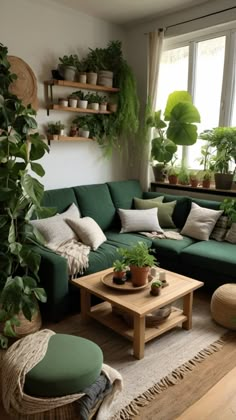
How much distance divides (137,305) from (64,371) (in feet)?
2.25

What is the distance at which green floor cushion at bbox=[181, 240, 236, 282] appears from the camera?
8.89ft

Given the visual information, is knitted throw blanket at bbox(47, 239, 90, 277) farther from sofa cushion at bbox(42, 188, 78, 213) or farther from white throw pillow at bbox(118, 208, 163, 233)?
white throw pillow at bbox(118, 208, 163, 233)

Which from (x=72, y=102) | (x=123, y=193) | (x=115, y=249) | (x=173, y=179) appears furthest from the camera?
(x=173, y=179)

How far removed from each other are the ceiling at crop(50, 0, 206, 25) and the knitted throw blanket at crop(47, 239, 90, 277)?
8.12ft

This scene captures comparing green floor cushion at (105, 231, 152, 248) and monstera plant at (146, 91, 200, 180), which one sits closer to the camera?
green floor cushion at (105, 231, 152, 248)

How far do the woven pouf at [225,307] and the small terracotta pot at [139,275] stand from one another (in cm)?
60

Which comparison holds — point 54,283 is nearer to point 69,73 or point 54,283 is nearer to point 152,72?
point 69,73

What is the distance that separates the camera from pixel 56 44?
11.2 ft

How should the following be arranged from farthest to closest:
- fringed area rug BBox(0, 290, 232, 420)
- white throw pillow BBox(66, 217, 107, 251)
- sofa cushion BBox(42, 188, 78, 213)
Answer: sofa cushion BBox(42, 188, 78, 213), white throw pillow BBox(66, 217, 107, 251), fringed area rug BBox(0, 290, 232, 420)

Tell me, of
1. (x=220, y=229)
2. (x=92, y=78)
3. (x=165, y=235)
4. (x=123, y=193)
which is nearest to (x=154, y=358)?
(x=165, y=235)

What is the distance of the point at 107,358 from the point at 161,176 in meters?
2.52

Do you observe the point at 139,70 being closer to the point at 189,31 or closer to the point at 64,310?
the point at 189,31

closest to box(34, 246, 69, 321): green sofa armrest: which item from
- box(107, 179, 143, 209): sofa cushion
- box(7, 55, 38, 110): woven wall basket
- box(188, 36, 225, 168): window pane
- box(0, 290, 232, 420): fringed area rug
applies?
box(0, 290, 232, 420): fringed area rug

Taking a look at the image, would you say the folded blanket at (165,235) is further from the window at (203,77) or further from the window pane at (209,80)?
the window pane at (209,80)
